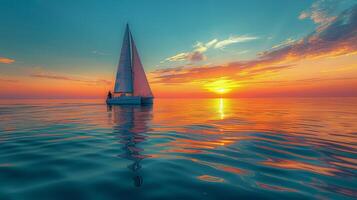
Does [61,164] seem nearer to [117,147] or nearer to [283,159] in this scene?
[117,147]

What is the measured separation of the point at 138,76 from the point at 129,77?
7.54ft

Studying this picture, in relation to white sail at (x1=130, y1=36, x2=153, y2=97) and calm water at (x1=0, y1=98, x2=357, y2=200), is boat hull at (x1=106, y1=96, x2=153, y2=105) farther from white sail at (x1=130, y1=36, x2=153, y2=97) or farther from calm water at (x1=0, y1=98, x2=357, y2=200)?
calm water at (x1=0, y1=98, x2=357, y2=200)

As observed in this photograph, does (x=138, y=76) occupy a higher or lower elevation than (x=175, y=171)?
higher

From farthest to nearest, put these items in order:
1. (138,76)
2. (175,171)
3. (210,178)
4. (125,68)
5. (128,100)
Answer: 1. (138,76)
2. (125,68)
3. (128,100)
4. (175,171)
5. (210,178)

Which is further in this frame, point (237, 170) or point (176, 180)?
point (237, 170)

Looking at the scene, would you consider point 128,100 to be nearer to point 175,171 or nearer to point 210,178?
point 175,171

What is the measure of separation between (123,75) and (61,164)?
3513 centimetres

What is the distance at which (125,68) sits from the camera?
37188 mm

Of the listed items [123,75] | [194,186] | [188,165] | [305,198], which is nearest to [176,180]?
[194,186]

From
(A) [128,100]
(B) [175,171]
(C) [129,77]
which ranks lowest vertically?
(B) [175,171]

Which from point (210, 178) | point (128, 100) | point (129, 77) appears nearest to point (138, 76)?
point (129, 77)

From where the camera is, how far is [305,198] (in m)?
2.82

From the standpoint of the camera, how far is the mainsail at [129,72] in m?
37.3

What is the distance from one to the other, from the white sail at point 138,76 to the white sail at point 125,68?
117 cm
